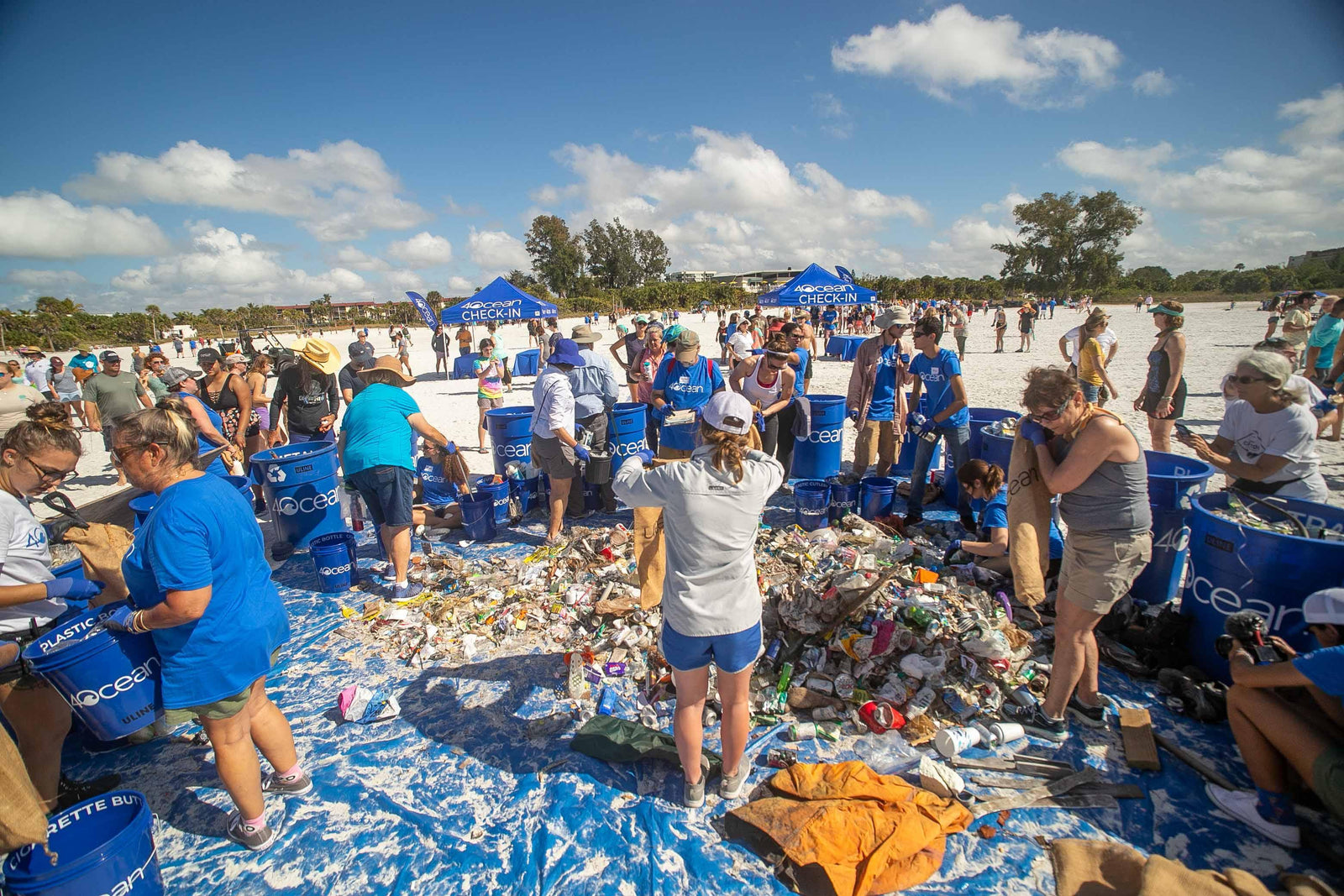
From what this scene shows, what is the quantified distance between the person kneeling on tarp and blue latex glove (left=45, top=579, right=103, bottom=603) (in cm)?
544

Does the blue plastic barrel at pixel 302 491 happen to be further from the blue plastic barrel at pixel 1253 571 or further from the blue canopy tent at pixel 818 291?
the blue canopy tent at pixel 818 291

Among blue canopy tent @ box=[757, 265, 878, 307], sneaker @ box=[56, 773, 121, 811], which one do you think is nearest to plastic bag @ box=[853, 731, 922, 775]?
sneaker @ box=[56, 773, 121, 811]

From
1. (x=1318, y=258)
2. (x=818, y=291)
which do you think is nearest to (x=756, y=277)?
(x=1318, y=258)

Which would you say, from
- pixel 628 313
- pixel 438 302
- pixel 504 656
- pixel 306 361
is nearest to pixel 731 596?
pixel 504 656

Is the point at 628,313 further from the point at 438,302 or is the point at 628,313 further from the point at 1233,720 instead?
the point at 1233,720

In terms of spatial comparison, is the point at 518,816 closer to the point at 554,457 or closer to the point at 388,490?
the point at 388,490

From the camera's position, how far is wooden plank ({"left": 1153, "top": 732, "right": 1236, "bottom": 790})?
269 cm

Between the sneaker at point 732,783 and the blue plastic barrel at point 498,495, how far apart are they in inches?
155

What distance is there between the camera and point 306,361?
19.3 feet

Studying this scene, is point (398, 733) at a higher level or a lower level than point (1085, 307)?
lower

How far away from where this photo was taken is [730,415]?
227cm

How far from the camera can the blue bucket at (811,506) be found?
539 cm

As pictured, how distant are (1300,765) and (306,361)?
25.2 feet

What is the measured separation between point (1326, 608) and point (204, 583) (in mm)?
4374
